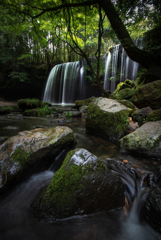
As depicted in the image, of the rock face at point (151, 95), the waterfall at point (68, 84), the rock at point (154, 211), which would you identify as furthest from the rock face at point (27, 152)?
the waterfall at point (68, 84)

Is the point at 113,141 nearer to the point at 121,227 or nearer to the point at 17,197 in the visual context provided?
the point at 121,227

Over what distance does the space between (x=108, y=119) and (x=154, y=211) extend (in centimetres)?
278

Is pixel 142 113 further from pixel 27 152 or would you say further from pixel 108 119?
pixel 27 152

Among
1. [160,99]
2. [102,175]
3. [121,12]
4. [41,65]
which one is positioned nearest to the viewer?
[102,175]

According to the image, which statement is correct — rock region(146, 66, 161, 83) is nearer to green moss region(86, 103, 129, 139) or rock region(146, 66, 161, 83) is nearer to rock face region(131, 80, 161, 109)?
rock face region(131, 80, 161, 109)

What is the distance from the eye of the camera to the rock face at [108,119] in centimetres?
391

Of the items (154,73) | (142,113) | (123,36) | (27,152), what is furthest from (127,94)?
(27,152)

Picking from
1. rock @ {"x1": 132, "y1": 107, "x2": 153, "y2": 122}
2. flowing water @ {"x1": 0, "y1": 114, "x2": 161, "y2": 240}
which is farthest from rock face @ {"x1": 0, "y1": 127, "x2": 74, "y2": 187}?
rock @ {"x1": 132, "y1": 107, "x2": 153, "y2": 122}

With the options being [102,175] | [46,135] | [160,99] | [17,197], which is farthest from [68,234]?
[160,99]

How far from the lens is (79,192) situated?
5.06ft

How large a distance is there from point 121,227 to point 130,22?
8.49 metres

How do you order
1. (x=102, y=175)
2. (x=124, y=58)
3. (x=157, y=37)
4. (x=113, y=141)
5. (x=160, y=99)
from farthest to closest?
(x=124, y=58), (x=157, y=37), (x=160, y=99), (x=113, y=141), (x=102, y=175)

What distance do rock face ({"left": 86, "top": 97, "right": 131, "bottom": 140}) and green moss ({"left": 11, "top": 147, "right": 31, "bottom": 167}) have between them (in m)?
2.57

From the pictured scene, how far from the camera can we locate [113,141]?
3.83m
